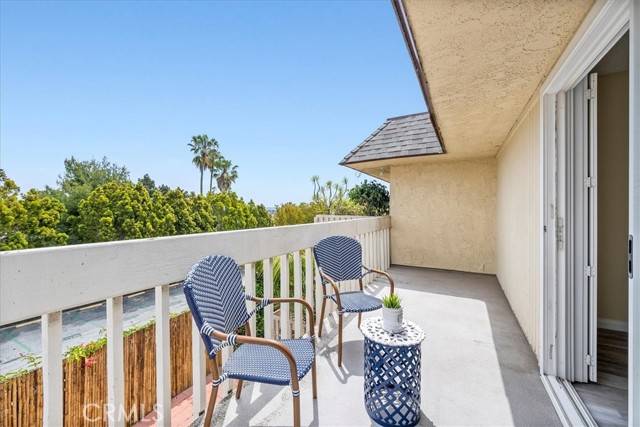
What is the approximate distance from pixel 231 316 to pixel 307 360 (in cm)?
56

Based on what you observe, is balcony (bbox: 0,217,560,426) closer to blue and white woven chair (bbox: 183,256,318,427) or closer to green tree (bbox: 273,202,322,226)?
blue and white woven chair (bbox: 183,256,318,427)

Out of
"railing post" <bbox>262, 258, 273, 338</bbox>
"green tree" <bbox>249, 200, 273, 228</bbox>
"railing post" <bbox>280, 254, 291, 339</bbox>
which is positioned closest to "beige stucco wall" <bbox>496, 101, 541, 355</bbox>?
"railing post" <bbox>280, 254, 291, 339</bbox>

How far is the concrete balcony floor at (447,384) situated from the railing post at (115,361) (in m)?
0.61

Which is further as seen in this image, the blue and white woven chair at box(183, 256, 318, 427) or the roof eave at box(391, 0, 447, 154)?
the roof eave at box(391, 0, 447, 154)

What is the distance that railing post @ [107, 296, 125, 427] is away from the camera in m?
1.36

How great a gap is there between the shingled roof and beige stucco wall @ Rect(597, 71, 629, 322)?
229cm

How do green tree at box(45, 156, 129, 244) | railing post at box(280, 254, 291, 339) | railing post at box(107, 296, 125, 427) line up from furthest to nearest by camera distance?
green tree at box(45, 156, 129, 244), railing post at box(280, 254, 291, 339), railing post at box(107, 296, 125, 427)

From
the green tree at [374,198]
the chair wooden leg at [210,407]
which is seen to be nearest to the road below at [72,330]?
the green tree at [374,198]

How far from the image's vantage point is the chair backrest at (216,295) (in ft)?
4.73

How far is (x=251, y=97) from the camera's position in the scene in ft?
60.1

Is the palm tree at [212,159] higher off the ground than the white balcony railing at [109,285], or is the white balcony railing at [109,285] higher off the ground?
the palm tree at [212,159]

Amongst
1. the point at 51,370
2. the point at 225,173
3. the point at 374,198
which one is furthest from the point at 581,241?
the point at 225,173

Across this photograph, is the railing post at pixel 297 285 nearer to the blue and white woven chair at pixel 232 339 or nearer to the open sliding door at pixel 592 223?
Answer: the blue and white woven chair at pixel 232 339

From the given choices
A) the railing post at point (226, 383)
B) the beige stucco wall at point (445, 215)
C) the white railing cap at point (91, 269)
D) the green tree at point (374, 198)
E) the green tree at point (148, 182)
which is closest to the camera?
the white railing cap at point (91, 269)
